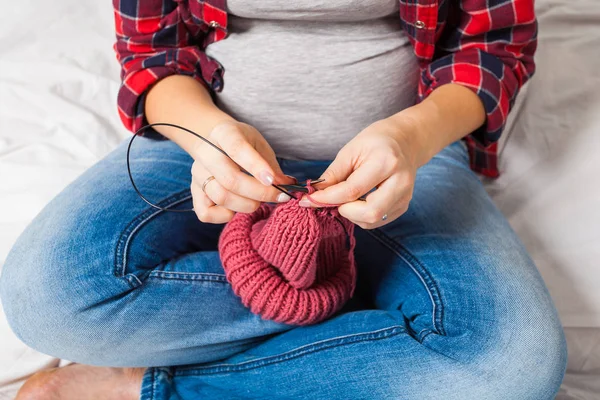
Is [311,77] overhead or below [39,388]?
overhead

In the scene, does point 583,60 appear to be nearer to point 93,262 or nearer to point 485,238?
point 485,238

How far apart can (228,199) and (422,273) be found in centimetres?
30

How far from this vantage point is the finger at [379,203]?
663mm

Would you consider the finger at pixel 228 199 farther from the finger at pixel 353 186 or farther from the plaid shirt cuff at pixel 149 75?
the plaid shirt cuff at pixel 149 75

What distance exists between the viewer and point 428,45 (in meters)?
0.88

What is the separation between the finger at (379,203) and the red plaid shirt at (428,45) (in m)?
0.27

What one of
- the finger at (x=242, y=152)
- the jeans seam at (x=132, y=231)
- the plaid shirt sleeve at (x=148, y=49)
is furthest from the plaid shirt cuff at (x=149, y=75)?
the finger at (x=242, y=152)

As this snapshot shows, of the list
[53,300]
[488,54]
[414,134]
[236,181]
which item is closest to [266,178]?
[236,181]

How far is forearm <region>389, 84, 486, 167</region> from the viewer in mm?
746

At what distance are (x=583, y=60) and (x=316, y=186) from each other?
0.75 meters

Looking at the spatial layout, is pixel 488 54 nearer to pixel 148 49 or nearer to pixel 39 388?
pixel 148 49

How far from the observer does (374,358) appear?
739mm

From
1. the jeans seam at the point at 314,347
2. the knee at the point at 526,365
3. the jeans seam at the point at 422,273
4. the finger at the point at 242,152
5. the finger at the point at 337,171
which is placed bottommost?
the jeans seam at the point at 314,347

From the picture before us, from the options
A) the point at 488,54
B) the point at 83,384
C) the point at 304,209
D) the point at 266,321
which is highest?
the point at 488,54
